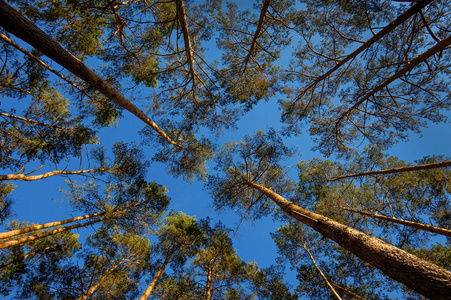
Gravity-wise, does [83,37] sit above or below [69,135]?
above

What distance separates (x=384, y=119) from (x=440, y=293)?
5.91 metres

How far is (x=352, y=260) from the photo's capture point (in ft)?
25.4

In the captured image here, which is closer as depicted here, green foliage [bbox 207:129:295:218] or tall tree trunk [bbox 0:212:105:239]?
tall tree trunk [bbox 0:212:105:239]

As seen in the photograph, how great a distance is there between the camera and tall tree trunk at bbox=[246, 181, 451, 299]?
235 centimetres

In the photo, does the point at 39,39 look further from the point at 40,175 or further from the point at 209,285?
the point at 209,285

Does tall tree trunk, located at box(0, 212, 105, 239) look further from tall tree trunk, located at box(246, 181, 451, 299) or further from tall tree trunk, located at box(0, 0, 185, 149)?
tall tree trunk, located at box(246, 181, 451, 299)

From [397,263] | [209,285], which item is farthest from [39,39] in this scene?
[209,285]

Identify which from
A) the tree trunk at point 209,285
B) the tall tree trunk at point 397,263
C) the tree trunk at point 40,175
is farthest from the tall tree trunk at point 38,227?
the tall tree trunk at point 397,263

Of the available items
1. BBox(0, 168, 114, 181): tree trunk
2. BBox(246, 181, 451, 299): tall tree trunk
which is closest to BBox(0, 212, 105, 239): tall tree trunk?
BBox(0, 168, 114, 181): tree trunk

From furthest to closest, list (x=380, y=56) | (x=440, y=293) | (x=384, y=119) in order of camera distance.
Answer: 1. (x=384, y=119)
2. (x=380, y=56)
3. (x=440, y=293)

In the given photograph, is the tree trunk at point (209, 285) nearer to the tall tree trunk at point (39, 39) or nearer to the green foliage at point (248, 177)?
the green foliage at point (248, 177)

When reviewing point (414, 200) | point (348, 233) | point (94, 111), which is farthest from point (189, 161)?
point (414, 200)

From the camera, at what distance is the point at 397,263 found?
109 inches

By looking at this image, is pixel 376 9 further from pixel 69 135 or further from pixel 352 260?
pixel 69 135
